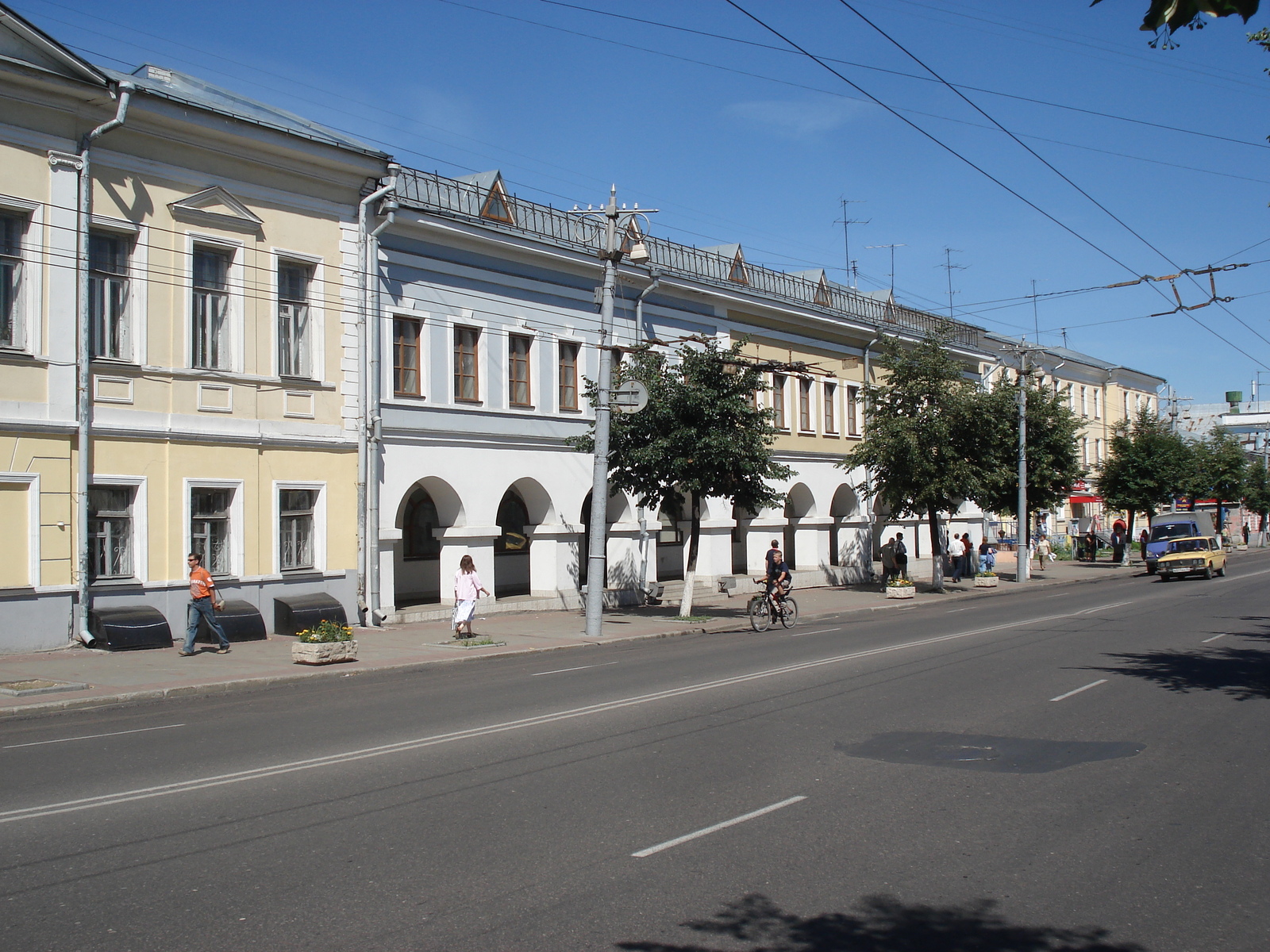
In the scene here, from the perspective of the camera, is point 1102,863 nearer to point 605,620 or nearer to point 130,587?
point 130,587

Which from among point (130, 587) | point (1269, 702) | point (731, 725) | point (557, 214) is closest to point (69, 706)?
point (130, 587)

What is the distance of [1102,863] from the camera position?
628 cm

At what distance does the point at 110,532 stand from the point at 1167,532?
4038cm

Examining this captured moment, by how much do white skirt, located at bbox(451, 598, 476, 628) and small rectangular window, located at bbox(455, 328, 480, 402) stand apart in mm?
6045

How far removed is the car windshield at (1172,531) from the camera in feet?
148

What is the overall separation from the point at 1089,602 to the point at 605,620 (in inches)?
504

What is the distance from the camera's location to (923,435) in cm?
3256

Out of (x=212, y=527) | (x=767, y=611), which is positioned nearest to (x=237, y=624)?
(x=212, y=527)

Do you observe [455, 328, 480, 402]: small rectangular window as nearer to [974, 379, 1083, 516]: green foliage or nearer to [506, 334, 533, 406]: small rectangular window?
[506, 334, 533, 406]: small rectangular window

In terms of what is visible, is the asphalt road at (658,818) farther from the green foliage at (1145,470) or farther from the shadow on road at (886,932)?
the green foliage at (1145,470)

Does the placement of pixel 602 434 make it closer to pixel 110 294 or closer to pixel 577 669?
pixel 577 669

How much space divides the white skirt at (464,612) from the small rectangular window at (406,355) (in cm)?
538

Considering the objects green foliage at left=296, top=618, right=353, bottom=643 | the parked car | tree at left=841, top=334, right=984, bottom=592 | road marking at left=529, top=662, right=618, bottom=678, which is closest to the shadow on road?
road marking at left=529, top=662, right=618, bottom=678

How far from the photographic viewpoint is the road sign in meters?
22.0
